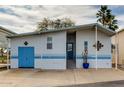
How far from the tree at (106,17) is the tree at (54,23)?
8191mm

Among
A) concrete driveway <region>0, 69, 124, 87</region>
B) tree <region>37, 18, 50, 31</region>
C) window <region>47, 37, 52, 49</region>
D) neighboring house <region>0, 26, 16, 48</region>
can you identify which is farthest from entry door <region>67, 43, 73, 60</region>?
tree <region>37, 18, 50, 31</region>

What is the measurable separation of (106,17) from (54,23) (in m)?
11.6

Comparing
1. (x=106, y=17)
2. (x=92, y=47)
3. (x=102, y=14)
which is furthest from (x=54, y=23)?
(x=92, y=47)

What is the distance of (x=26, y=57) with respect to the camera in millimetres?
22922

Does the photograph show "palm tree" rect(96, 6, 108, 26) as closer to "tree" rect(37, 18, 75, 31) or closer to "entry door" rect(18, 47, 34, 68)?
"tree" rect(37, 18, 75, 31)

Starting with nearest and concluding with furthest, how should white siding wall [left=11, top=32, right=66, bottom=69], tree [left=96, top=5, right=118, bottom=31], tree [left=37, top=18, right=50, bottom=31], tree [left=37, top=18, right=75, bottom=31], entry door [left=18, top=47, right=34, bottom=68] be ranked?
white siding wall [left=11, top=32, right=66, bottom=69], entry door [left=18, top=47, right=34, bottom=68], tree [left=96, top=5, right=118, bottom=31], tree [left=37, top=18, right=75, bottom=31], tree [left=37, top=18, right=50, bottom=31]

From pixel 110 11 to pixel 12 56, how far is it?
25110 millimetres

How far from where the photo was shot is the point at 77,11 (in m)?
36.6

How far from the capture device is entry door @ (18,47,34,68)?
22766mm

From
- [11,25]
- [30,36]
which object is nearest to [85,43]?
[30,36]

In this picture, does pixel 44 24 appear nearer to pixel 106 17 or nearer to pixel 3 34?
pixel 106 17

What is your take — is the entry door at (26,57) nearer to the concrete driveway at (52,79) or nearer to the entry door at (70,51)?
the entry door at (70,51)

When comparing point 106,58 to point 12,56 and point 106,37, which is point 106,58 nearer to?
point 106,37

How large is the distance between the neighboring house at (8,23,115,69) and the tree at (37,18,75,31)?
2795 centimetres
